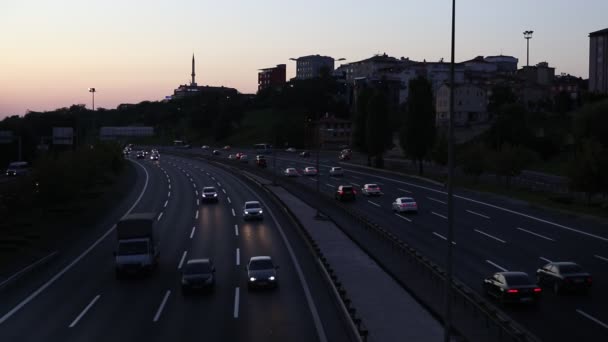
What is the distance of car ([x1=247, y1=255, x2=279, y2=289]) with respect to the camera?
985 inches

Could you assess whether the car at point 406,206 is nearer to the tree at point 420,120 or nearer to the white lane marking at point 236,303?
the white lane marking at point 236,303

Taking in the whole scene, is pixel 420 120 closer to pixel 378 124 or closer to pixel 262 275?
pixel 378 124

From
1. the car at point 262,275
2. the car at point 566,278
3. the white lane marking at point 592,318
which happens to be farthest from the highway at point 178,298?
the car at point 566,278

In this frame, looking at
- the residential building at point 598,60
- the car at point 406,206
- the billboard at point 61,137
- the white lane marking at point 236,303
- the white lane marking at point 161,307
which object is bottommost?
the white lane marking at point 161,307

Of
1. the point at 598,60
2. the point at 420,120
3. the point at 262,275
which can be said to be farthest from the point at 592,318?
the point at 598,60

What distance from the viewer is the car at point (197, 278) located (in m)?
24.8

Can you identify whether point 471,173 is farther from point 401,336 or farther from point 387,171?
point 401,336

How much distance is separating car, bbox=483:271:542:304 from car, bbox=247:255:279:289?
8.32 meters

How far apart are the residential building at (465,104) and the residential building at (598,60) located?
1927 cm

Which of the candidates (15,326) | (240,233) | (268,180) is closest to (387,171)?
(268,180)

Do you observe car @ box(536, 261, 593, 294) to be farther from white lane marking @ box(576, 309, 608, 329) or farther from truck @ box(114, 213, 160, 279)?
truck @ box(114, 213, 160, 279)

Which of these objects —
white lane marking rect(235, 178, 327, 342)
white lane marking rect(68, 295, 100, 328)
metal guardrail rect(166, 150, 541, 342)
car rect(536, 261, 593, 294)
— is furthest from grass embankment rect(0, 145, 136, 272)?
car rect(536, 261, 593, 294)

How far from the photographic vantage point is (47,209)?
163ft

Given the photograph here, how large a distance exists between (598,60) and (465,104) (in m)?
24.8
